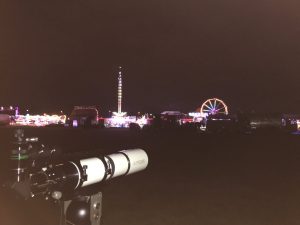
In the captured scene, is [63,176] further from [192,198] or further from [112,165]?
[192,198]

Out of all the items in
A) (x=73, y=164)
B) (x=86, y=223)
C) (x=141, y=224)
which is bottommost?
(x=141, y=224)

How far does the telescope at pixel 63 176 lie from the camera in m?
3.72

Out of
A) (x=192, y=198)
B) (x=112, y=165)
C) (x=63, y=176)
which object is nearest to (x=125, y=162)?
(x=112, y=165)

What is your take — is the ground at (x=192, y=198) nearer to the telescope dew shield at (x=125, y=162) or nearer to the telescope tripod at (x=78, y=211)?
the telescope dew shield at (x=125, y=162)

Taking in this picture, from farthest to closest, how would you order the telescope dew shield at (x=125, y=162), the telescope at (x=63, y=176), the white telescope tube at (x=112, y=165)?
1. the telescope dew shield at (x=125, y=162)
2. the white telescope tube at (x=112, y=165)
3. the telescope at (x=63, y=176)

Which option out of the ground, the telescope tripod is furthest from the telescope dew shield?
the telescope tripod

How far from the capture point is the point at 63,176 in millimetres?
3727

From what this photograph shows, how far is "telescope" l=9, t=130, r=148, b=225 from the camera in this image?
3.72 m

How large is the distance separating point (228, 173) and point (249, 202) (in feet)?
13.5

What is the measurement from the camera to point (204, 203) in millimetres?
8594

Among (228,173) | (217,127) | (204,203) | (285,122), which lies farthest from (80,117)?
(204,203)

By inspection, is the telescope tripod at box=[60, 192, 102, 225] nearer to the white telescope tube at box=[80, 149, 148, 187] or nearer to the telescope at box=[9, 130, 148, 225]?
the telescope at box=[9, 130, 148, 225]

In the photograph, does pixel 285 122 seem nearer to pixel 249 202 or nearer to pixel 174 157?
pixel 174 157

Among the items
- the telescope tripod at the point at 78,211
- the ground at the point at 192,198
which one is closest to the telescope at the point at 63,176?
the telescope tripod at the point at 78,211
